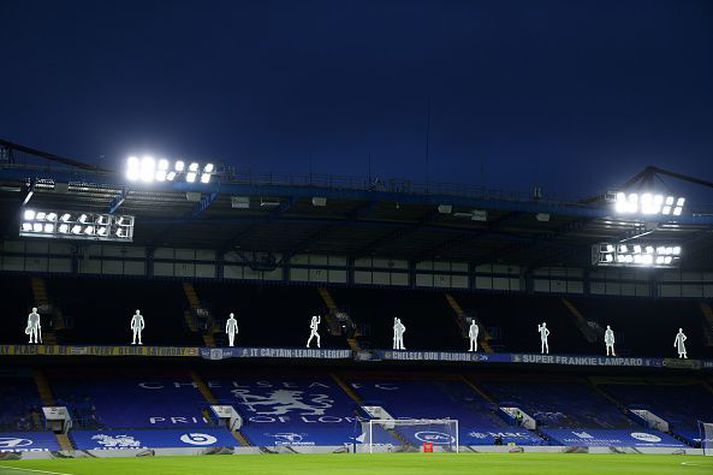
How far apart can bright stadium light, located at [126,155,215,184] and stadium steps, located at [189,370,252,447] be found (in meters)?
12.4

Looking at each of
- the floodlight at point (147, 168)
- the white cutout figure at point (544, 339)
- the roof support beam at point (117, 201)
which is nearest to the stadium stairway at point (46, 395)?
the roof support beam at point (117, 201)

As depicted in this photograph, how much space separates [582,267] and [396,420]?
2263 cm

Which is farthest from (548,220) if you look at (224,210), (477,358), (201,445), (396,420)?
(201,445)

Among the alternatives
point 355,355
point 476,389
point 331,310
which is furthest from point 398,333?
point 476,389

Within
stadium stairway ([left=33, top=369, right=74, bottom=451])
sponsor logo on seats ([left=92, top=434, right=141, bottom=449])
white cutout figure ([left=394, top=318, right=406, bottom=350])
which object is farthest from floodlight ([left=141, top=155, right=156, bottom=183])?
white cutout figure ([left=394, top=318, right=406, bottom=350])

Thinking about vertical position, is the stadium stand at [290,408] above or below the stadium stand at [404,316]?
below

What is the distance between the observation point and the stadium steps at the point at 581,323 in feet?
202

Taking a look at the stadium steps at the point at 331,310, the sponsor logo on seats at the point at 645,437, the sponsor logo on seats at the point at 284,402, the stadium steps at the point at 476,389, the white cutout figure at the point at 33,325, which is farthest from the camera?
the stadium steps at the point at 476,389

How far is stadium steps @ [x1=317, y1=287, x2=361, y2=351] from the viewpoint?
56.1 m

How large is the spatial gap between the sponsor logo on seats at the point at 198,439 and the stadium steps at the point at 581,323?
25394 mm

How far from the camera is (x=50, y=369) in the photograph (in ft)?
175

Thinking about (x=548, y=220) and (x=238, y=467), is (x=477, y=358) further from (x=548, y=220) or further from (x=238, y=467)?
(x=238, y=467)

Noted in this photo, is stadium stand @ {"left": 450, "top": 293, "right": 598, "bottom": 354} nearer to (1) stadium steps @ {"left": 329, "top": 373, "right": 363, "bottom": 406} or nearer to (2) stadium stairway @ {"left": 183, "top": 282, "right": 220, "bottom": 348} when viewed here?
(1) stadium steps @ {"left": 329, "top": 373, "right": 363, "bottom": 406}

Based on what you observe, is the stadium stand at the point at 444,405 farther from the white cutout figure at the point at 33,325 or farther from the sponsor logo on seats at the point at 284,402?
the white cutout figure at the point at 33,325
